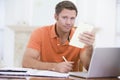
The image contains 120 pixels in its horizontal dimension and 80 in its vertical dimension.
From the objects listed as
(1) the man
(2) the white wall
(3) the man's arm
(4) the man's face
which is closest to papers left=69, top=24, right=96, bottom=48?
(3) the man's arm

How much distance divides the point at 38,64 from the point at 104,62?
672 millimetres

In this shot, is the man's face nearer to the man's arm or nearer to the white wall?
the man's arm

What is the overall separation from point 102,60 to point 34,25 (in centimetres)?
265

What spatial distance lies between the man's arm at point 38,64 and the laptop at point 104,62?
240 millimetres

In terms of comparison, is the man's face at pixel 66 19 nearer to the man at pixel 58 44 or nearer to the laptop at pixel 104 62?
the man at pixel 58 44

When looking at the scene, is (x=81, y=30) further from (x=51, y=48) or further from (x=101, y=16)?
(x=101, y=16)

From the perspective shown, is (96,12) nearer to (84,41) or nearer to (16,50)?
(16,50)

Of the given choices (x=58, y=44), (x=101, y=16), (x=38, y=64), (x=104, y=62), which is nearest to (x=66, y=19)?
(x=58, y=44)

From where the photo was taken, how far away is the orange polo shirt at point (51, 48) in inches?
84.5

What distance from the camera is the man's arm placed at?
1636 mm

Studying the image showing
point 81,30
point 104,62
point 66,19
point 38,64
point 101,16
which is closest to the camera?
point 104,62

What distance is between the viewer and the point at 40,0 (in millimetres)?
3898

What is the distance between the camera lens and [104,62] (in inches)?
52.9

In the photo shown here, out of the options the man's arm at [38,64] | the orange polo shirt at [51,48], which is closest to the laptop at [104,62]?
the man's arm at [38,64]
